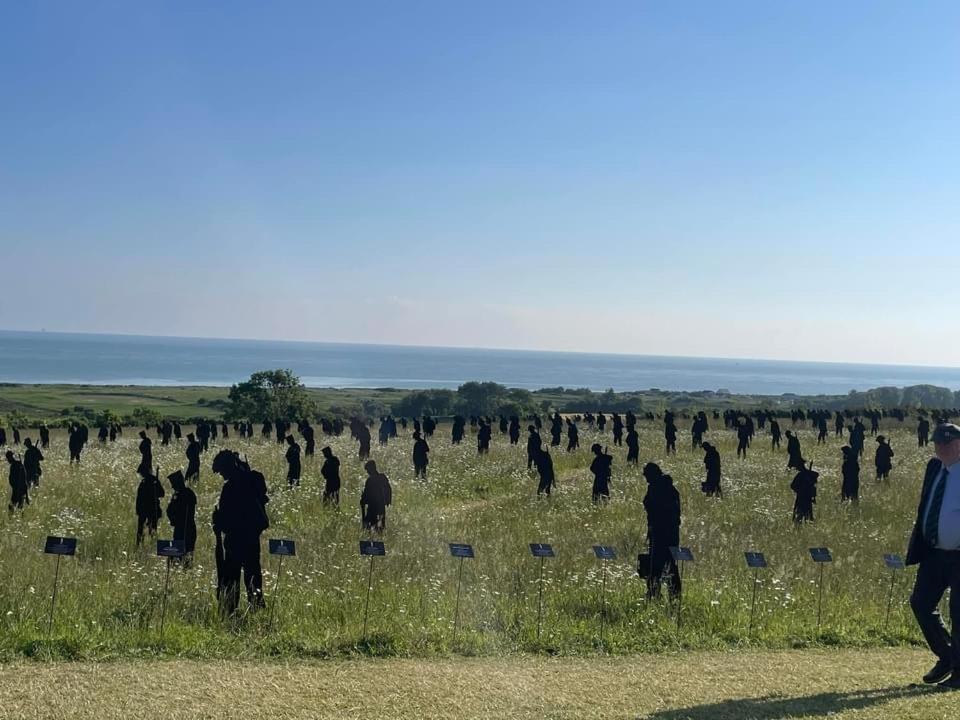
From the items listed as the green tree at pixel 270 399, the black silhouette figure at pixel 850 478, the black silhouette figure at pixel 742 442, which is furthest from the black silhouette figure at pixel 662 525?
the green tree at pixel 270 399

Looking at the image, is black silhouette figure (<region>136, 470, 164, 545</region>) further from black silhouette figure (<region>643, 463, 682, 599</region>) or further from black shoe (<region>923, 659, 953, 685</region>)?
black shoe (<region>923, 659, 953, 685</region>)

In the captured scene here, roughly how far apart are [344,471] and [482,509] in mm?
6906

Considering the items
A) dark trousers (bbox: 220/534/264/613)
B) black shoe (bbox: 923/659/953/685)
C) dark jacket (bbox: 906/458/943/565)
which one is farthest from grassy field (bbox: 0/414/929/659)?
dark jacket (bbox: 906/458/943/565)

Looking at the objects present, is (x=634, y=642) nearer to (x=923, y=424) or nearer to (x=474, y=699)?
(x=474, y=699)

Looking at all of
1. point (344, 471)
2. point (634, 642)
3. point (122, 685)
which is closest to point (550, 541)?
point (634, 642)

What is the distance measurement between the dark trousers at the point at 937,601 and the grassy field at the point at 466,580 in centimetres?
189

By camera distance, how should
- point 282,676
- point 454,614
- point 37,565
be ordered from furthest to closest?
1. point 37,565
2. point 454,614
3. point 282,676

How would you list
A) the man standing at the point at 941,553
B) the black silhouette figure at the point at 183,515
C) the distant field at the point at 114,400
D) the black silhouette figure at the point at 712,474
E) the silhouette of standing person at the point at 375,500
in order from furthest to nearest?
the distant field at the point at 114,400 → the black silhouette figure at the point at 712,474 → the silhouette of standing person at the point at 375,500 → the black silhouette figure at the point at 183,515 → the man standing at the point at 941,553

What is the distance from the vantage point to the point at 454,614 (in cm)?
891

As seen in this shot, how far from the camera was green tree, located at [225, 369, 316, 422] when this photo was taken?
195 feet

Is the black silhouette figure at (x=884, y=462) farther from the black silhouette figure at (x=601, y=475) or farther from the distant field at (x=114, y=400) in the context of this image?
the distant field at (x=114, y=400)

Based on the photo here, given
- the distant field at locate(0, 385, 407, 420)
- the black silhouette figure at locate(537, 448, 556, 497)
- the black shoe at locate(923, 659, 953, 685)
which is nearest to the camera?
the black shoe at locate(923, 659, 953, 685)

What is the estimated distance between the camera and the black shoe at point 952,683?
6.61 m

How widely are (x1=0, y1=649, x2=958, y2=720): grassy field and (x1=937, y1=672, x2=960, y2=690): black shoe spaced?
7.4 inches
